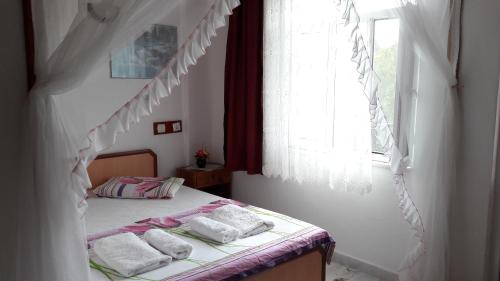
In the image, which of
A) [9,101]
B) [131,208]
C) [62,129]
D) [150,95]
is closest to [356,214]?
[131,208]

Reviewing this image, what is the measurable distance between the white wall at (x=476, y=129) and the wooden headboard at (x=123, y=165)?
2667mm

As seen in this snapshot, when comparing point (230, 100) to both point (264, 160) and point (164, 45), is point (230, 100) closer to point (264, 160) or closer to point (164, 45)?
point (264, 160)

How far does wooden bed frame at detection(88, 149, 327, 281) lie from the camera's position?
7.30 feet

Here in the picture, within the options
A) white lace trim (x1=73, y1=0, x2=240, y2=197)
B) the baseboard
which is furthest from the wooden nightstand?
white lace trim (x1=73, y1=0, x2=240, y2=197)

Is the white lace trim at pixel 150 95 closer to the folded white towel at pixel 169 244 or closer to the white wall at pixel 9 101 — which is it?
the white wall at pixel 9 101

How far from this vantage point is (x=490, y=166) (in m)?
2.39

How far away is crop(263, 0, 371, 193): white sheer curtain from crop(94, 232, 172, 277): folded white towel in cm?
162

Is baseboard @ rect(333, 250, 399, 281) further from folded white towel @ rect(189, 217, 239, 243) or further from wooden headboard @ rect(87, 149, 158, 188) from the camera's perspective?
wooden headboard @ rect(87, 149, 158, 188)

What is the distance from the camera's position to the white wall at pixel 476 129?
234 centimetres

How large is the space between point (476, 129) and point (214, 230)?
173 centimetres

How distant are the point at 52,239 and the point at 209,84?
2.99m

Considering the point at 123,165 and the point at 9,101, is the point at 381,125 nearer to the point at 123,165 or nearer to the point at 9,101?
the point at 9,101

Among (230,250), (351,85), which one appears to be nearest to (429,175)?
(351,85)

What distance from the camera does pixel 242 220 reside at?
99.2 inches
